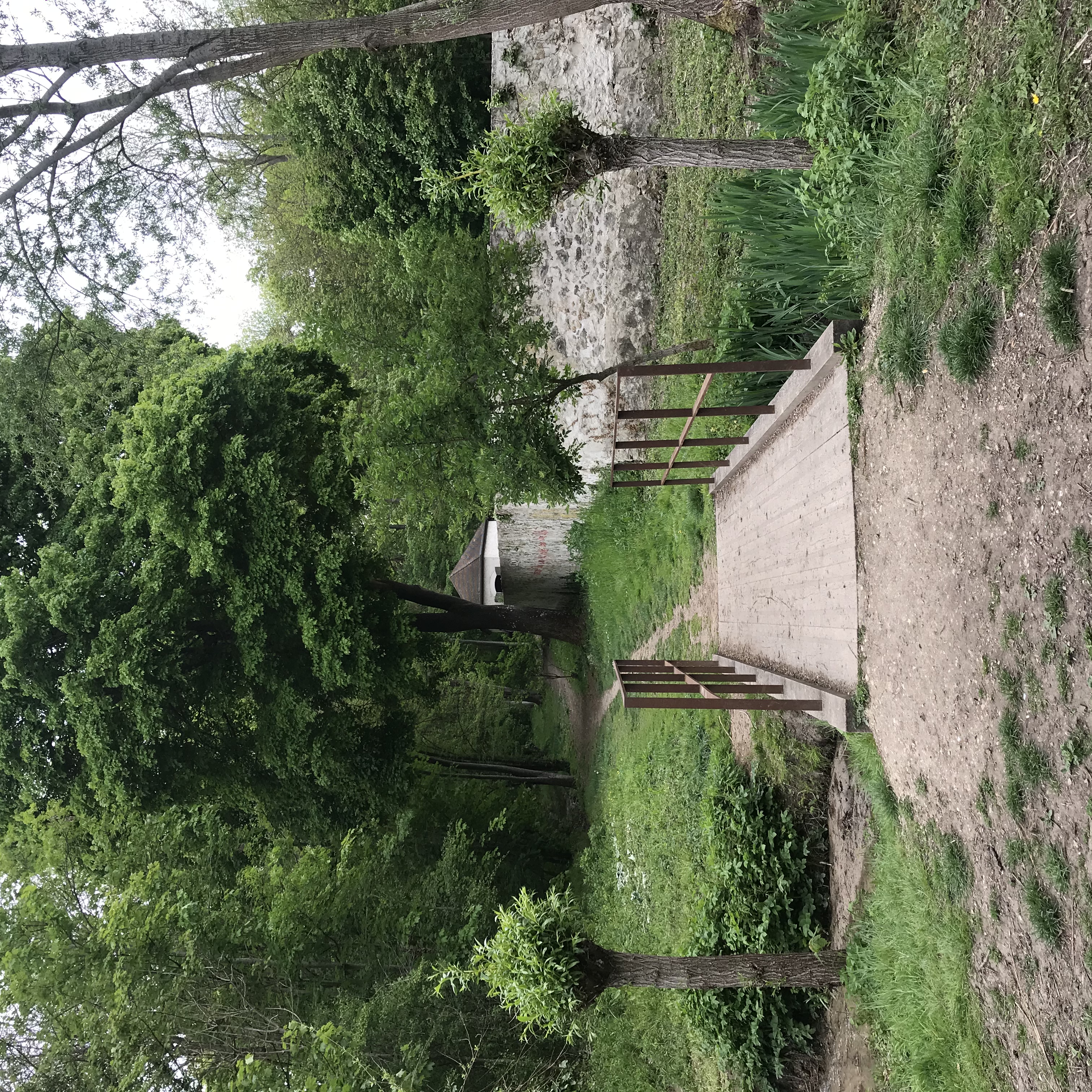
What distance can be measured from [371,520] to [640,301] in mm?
4564

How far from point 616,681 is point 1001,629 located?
30.8 ft

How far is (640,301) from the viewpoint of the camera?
10.9 meters

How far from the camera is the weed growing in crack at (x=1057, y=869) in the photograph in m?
3.25

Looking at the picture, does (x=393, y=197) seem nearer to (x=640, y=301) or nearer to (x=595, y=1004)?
(x=640, y=301)

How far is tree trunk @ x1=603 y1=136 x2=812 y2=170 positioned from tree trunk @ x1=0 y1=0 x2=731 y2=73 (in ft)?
7.20

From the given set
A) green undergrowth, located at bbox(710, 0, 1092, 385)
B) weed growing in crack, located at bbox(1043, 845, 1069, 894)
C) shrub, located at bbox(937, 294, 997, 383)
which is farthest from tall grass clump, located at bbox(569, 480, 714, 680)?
weed growing in crack, located at bbox(1043, 845, 1069, 894)

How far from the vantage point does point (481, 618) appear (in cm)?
1227

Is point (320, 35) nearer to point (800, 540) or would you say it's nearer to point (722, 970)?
point (800, 540)

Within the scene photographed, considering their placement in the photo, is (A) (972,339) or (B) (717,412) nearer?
(A) (972,339)

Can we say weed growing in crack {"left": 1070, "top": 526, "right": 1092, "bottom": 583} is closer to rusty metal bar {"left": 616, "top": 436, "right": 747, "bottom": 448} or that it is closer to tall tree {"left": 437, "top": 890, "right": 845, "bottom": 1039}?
rusty metal bar {"left": 616, "top": 436, "right": 747, "bottom": 448}

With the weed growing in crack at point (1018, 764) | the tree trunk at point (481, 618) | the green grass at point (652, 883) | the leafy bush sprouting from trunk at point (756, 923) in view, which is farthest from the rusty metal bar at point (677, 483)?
the weed growing in crack at point (1018, 764)

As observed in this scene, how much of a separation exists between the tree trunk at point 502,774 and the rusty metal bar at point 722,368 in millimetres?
11386

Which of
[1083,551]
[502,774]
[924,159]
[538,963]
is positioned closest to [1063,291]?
[1083,551]

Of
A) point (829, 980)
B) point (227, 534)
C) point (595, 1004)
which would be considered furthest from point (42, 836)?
point (829, 980)
